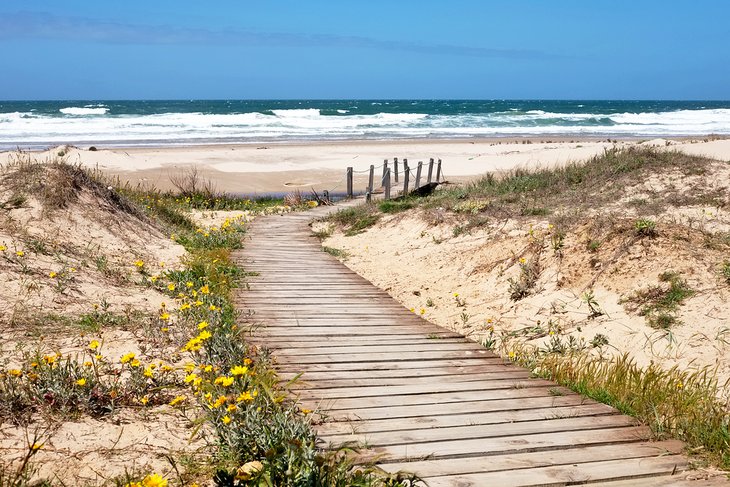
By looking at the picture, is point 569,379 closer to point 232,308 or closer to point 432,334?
point 432,334

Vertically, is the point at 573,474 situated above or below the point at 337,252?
above

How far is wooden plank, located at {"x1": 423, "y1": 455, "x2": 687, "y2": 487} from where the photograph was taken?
352 cm

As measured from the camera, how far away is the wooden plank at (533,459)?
3645mm

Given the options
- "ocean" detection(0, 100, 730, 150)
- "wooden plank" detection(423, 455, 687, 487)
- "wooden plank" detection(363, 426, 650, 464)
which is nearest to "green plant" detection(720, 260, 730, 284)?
"wooden plank" detection(363, 426, 650, 464)

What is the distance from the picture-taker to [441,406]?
4578 mm

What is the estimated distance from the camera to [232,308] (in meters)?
6.52

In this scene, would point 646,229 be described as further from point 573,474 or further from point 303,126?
point 303,126

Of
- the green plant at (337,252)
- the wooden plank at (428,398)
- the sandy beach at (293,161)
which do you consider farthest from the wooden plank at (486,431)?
the sandy beach at (293,161)

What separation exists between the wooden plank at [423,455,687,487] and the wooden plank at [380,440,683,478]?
46 millimetres

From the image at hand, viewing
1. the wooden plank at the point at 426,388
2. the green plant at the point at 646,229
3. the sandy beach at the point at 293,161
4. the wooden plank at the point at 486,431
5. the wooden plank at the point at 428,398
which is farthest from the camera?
the sandy beach at the point at 293,161

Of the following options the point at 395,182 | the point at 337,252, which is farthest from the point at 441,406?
the point at 395,182

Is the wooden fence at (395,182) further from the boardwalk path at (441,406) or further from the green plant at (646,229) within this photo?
the boardwalk path at (441,406)

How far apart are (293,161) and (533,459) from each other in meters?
31.4

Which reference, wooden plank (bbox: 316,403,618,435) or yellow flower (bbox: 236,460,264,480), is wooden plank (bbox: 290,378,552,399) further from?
yellow flower (bbox: 236,460,264,480)
